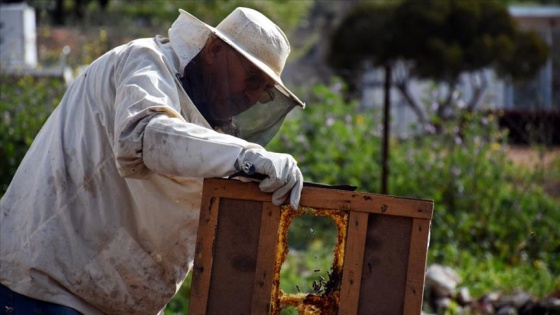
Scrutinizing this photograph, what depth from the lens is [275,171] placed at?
10.5 feet

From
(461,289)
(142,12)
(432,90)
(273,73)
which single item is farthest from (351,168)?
(142,12)

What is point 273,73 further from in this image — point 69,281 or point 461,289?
point 461,289

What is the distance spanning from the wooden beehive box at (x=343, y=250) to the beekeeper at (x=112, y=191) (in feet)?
0.99

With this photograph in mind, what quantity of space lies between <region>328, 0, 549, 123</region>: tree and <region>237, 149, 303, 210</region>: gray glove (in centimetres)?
1631

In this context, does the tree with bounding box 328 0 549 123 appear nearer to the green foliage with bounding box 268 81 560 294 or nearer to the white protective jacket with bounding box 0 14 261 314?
the green foliage with bounding box 268 81 560 294

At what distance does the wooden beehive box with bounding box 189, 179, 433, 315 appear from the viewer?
3344 millimetres

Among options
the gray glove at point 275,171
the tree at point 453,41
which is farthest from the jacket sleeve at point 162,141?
the tree at point 453,41

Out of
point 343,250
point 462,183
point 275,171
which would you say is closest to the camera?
point 275,171

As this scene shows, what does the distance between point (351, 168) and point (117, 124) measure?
6.91 meters

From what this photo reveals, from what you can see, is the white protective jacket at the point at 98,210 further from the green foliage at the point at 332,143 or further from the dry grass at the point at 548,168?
the dry grass at the point at 548,168

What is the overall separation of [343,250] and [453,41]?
56.3 feet

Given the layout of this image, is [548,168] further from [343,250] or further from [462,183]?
[343,250]

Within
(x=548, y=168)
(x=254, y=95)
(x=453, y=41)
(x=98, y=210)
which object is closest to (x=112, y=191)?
(x=98, y=210)

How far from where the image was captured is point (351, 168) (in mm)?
10094
